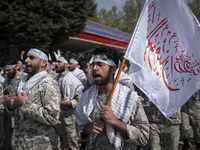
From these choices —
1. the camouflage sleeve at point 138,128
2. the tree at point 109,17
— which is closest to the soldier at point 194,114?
the camouflage sleeve at point 138,128

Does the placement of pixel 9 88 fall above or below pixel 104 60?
below

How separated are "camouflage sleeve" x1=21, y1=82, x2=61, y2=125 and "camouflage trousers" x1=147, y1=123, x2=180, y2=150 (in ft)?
6.44

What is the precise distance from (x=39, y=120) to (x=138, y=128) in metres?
1.24

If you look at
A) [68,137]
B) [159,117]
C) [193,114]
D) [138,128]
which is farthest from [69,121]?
[138,128]

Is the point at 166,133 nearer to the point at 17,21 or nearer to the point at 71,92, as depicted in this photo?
the point at 71,92

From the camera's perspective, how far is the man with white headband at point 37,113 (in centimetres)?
310

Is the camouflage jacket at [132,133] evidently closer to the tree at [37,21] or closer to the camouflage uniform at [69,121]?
the camouflage uniform at [69,121]

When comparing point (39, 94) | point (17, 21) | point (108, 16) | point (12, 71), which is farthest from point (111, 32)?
point (108, 16)

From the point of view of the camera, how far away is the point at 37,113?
3.04m

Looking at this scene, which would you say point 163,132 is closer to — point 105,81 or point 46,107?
point 105,81

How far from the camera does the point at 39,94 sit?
3.24 meters

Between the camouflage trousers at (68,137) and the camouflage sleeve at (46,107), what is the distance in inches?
106

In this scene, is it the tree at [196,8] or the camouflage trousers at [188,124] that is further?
the tree at [196,8]

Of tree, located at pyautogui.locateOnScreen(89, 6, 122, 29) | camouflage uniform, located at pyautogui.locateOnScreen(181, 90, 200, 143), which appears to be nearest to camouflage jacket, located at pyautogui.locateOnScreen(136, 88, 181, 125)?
camouflage uniform, located at pyautogui.locateOnScreen(181, 90, 200, 143)
